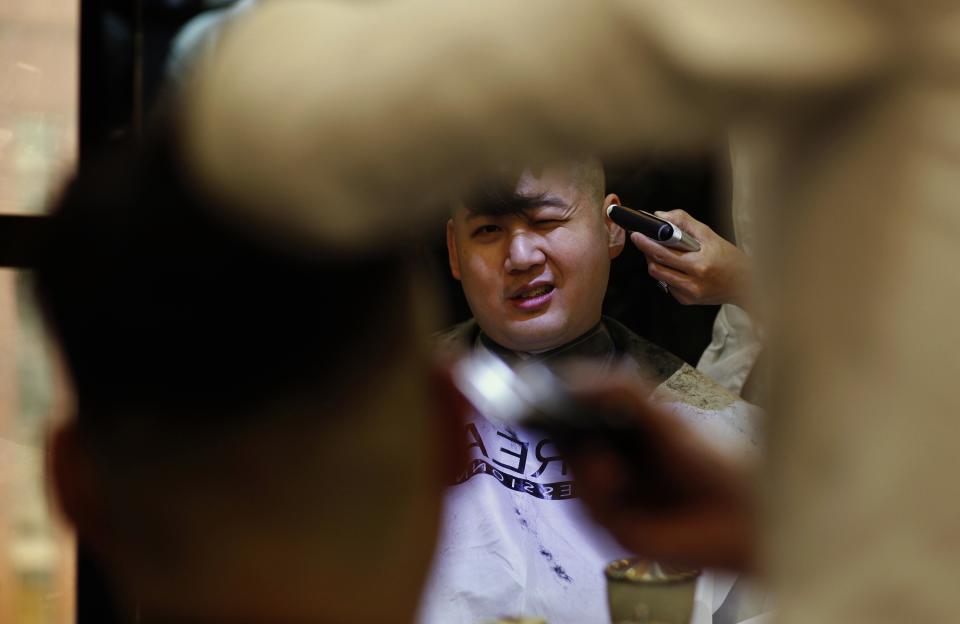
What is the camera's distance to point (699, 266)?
2078 millimetres

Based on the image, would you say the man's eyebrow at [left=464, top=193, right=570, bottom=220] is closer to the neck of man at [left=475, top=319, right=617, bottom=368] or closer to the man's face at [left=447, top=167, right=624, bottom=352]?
the man's face at [left=447, top=167, right=624, bottom=352]

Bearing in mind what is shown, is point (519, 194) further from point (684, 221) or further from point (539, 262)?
point (684, 221)

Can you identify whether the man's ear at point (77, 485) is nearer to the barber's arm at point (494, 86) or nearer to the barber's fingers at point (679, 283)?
the barber's arm at point (494, 86)

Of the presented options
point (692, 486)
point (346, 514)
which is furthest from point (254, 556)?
point (692, 486)

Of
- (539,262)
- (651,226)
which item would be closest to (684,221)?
(651,226)

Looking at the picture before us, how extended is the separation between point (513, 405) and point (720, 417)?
3.88 ft

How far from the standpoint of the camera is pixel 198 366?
27.9 inches

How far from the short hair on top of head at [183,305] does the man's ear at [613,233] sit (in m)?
1.40

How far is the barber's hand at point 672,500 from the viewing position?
36.0 inches

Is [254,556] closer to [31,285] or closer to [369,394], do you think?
[369,394]

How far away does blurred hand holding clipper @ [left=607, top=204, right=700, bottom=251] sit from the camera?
2.06 meters

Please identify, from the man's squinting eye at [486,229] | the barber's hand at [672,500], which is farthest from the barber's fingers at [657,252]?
the barber's hand at [672,500]

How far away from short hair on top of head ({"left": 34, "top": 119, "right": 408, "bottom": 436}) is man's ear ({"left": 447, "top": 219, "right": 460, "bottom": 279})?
1.38 m

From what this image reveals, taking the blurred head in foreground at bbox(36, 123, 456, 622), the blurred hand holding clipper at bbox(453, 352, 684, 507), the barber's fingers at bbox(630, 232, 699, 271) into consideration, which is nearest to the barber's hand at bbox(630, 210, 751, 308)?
the barber's fingers at bbox(630, 232, 699, 271)
